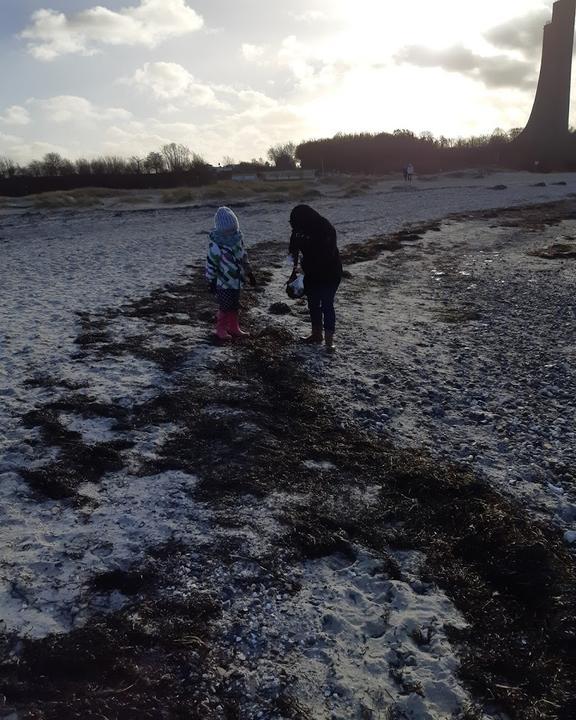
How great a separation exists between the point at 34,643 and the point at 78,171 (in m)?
84.5

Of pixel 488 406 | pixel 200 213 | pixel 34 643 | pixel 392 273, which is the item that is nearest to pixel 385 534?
pixel 34 643

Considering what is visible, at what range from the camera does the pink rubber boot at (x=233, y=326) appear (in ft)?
29.7

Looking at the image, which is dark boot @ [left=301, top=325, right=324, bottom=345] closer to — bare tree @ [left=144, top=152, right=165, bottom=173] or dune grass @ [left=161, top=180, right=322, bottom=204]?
dune grass @ [left=161, top=180, right=322, bottom=204]

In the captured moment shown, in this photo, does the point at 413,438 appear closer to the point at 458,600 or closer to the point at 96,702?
the point at 458,600

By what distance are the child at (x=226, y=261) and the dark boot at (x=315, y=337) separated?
1.30 meters

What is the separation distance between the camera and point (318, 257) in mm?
8500

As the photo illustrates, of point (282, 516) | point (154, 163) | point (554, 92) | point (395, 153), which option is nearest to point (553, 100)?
point (554, 92)

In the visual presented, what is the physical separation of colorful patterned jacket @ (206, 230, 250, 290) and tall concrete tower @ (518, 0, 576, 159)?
89.0 m

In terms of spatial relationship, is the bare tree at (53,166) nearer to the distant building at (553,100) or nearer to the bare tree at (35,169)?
the bare tree at (35,169)

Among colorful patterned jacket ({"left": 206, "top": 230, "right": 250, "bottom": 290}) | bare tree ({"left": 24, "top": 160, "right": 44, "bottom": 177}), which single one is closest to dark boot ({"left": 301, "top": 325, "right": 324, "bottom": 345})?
colorful patterned jacket ({"left": 206, "top": 230, "right": 250, "bottom": 290})

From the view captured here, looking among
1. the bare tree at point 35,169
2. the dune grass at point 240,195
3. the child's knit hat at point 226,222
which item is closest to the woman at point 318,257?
the child's knit hat at point 226,222

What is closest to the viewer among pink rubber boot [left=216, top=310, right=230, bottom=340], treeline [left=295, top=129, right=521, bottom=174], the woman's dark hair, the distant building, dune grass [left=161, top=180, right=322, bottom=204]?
the woman's dark hair

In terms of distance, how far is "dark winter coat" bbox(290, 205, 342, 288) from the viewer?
8.34 m

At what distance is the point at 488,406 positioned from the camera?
746 centimetres
